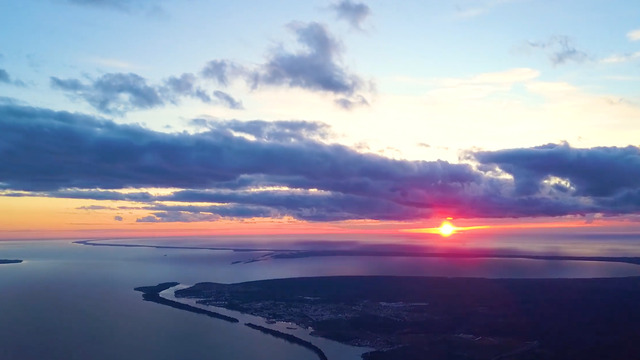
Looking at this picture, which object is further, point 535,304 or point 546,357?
point 535,304

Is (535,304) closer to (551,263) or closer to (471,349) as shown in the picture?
(471,349)

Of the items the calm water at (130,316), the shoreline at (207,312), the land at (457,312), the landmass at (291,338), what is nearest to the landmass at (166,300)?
the shoreline at (207,312)

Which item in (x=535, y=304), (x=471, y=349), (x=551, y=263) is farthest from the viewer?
(x=551, y=263)

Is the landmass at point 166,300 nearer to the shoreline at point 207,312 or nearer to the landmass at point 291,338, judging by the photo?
the shoreline at point 207,312

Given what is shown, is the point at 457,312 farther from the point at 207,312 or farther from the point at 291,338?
the point at 207,312

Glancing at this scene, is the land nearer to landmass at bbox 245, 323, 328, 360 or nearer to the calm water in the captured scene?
landmass at bbox 245, 323, 328, 360

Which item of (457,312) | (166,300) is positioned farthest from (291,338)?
(166,300)

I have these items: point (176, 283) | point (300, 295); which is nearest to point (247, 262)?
point (176, 283)

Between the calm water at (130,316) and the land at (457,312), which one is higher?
the land at (457,312)
